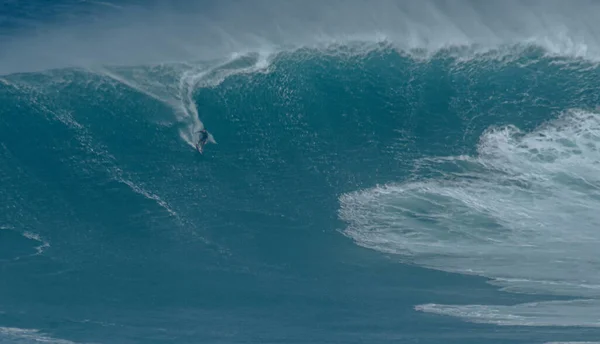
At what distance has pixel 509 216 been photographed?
11.5 meters

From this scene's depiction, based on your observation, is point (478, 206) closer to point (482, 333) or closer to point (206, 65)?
point (482, 333)

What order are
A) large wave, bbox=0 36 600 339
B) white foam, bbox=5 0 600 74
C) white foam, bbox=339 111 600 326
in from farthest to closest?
white foam, bbox=5 0 600 74 → large wave, bbox=0 36 600 339 → white foam, bbox=339 111 600 326

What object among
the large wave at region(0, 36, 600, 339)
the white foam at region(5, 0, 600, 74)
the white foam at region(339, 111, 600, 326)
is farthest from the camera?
the white foam at region(5, 0, 600, 74)

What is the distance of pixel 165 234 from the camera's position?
11867 millimetres

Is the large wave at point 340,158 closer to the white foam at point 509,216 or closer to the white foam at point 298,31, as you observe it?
the white foam at point 509,216

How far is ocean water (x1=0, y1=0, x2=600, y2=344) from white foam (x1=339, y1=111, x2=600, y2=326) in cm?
3

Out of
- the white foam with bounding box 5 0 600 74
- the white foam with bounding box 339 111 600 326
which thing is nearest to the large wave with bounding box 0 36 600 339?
the white foam with bounding box 339 111 600 326

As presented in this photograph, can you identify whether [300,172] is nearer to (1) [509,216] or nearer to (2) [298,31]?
(2) [298,31]

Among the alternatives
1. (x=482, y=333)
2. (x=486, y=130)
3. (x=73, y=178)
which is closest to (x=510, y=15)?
(x=486, y=130)

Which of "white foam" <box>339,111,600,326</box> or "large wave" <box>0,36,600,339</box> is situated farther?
"large wave" <box>0,36,600,339</box>

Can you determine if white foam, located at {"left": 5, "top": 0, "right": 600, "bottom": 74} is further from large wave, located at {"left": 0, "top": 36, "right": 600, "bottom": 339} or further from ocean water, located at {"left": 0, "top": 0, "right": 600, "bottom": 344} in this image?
large wave, located at {"left": 0, "top": 36, "right": 600, "bottom": 339}

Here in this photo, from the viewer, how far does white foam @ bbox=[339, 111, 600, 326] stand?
11.4 meters

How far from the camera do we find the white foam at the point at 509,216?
11422 millimetres

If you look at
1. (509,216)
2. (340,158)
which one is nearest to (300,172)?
(340,158)
